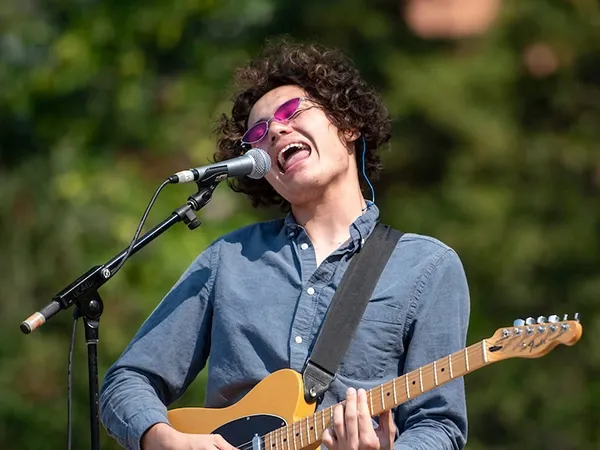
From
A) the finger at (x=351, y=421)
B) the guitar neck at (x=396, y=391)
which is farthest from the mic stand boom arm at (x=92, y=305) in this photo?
the finger at (x=351, y=421)

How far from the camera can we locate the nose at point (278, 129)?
3543 mm

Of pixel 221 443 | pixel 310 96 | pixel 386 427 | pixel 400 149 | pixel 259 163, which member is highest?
pixel 400 149

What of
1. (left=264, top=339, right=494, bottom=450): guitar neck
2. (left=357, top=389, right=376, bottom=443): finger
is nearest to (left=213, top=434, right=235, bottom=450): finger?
(left=264, top=339, right=494, bottom=450): guitar neck

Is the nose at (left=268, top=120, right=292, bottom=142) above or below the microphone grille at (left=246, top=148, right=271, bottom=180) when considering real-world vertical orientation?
above

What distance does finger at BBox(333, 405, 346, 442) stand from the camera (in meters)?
2.96

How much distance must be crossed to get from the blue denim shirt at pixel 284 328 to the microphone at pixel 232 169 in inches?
8.6

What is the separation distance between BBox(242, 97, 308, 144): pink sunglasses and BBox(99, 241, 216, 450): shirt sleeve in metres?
0.36

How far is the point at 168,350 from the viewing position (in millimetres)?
3520

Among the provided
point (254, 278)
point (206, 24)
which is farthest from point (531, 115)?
point (254, 278)

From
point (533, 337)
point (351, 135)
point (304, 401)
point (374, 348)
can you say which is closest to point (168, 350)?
point (304, 401)

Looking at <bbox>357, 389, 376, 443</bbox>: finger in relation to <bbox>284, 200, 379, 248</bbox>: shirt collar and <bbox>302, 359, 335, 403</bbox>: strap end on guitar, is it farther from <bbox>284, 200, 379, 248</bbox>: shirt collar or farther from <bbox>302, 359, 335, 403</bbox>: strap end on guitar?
<bbox>284, 200, 379, 248</bbox>: shirt collar

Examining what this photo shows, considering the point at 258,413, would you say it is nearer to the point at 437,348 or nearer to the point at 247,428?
the point at 247,428

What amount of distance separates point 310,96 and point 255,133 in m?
0.21

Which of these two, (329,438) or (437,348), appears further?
(437,348)
